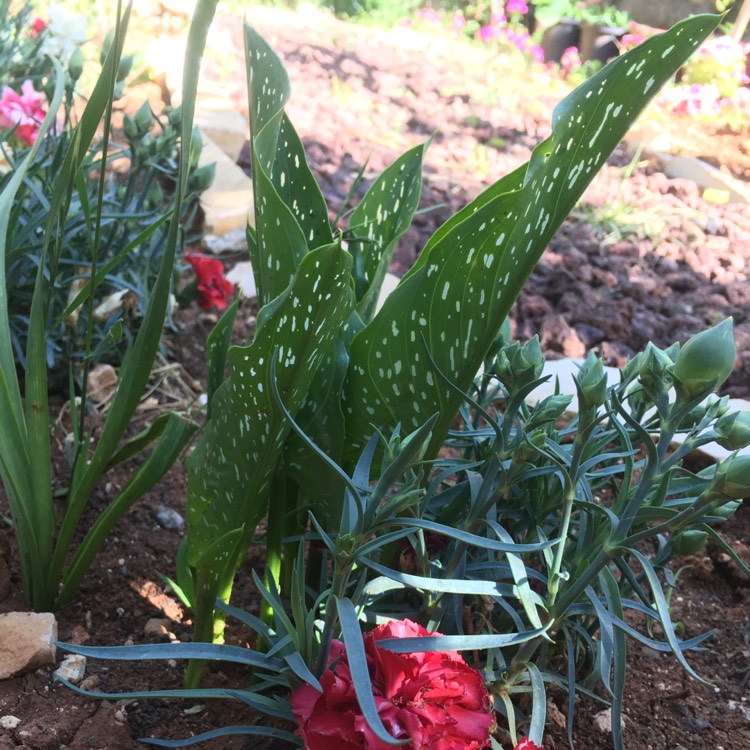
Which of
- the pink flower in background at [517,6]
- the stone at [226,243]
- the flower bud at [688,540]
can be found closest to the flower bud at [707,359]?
the flower bud at [688,540]

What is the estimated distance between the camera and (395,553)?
97cm

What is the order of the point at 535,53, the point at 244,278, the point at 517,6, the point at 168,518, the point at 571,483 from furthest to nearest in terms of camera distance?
the point at 517,6 → the point at 535,53 → the point at 244,278 → the point at 168,518 → the point at 571,483

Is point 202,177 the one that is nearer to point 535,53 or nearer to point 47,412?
point 47,412

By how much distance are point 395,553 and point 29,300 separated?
3.11 ft

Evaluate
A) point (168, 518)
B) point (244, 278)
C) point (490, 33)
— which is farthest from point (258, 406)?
point (490, 33)

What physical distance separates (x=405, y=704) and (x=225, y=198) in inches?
83.8

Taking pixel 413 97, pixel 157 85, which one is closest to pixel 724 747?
pixel 157 85

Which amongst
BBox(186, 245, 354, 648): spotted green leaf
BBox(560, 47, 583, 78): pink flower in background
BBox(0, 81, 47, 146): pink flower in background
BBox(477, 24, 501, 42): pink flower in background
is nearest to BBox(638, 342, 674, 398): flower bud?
BBox(186, 245, 354, 648): spotted green leaf

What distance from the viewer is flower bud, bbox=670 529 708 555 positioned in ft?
2.85

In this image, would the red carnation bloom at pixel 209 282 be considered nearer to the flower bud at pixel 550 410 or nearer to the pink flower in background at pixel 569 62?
the flower bud at pixel 550 410

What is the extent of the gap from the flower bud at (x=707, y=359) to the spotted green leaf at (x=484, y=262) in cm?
18

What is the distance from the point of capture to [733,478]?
0.69 metres

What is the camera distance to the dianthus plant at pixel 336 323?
2.49 ft

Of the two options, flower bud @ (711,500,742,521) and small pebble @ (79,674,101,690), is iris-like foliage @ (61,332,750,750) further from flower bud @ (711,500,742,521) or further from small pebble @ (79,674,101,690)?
small pebble @ (79,674,101,690)
